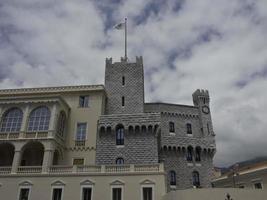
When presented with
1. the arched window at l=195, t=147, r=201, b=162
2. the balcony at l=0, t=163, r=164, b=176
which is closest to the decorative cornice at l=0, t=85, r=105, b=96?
the balcony at l=0, t=163, r=164, b=176

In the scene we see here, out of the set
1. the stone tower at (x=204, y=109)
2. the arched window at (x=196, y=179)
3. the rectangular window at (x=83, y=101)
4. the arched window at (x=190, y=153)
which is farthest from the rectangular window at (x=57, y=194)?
the stone tower at (x=204, y=109)

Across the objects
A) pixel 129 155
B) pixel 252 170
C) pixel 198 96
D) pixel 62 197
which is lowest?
pixel 62 197

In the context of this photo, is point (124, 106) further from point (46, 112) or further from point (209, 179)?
point (209, 179)

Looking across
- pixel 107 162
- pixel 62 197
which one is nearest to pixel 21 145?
pixel 62 197

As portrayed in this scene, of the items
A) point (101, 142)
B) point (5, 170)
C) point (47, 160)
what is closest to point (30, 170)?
point (47, 160)

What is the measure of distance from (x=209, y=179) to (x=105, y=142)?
17344mm

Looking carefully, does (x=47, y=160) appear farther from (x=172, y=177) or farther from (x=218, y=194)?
(x=172, y=177)

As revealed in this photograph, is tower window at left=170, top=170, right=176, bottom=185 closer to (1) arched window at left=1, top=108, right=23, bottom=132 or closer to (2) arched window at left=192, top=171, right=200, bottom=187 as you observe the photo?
(2) arched window at left=192, top=171, right=200, bottom=187

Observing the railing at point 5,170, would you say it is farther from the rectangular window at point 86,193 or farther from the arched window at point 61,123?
the rectangular window at point 86,193

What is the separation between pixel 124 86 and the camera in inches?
1416

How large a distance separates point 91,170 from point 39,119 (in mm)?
8771

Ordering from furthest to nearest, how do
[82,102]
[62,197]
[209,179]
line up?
[209,179] < [82,102] < [62,197]

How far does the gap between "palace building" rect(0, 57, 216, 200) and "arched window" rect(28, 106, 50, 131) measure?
120 millimetres

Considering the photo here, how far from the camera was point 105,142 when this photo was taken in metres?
30.8
